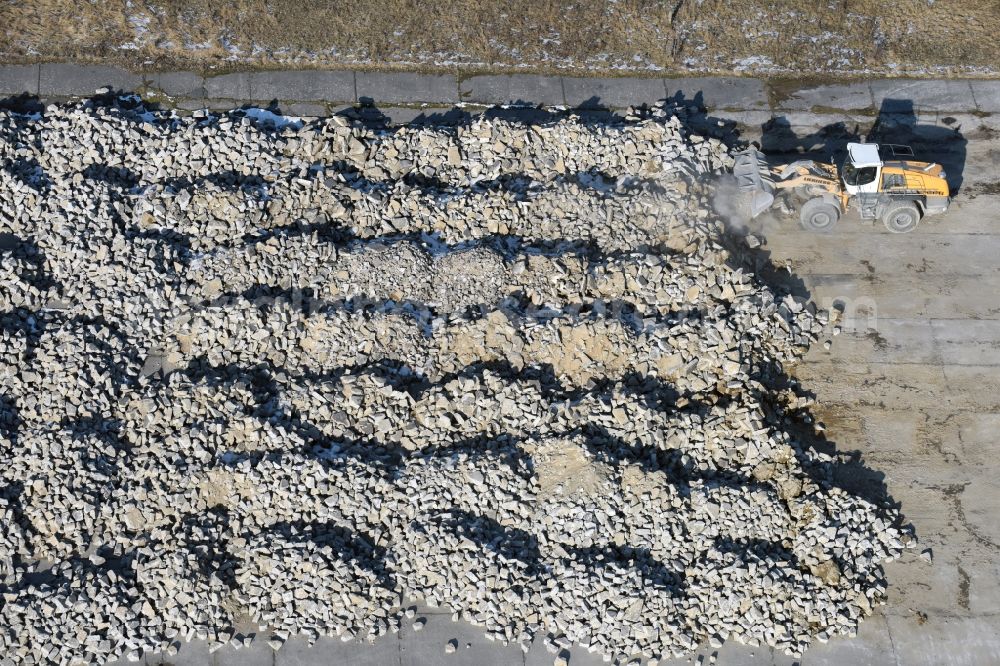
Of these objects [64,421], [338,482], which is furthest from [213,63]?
[338,482]

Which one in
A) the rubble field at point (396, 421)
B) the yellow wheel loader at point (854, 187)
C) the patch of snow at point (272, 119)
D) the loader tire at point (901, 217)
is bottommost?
the rubble field at point (396, 421)

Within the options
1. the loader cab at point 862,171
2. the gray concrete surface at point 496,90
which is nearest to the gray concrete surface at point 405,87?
the gray concrete surface at point 496,90

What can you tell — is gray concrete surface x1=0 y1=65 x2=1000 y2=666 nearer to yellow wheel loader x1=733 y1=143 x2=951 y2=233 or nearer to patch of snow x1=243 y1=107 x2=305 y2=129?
yellow wheel loader x1=733 y1=143 x2=951 y2=233

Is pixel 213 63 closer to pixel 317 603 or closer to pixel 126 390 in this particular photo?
pixel 126 390

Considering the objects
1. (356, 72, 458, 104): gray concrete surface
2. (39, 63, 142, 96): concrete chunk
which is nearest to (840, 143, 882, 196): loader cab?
(356, 72, 458, 104): gray concrete surface

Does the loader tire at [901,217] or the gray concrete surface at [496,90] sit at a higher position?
the gray concrete surface at [496,90]

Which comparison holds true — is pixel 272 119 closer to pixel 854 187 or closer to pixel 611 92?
pixel 611 92

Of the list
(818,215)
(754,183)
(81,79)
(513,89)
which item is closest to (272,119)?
(81,79)

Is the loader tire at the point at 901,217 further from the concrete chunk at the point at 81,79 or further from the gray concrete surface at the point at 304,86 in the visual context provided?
the concrete chunk at the point at 81,79
